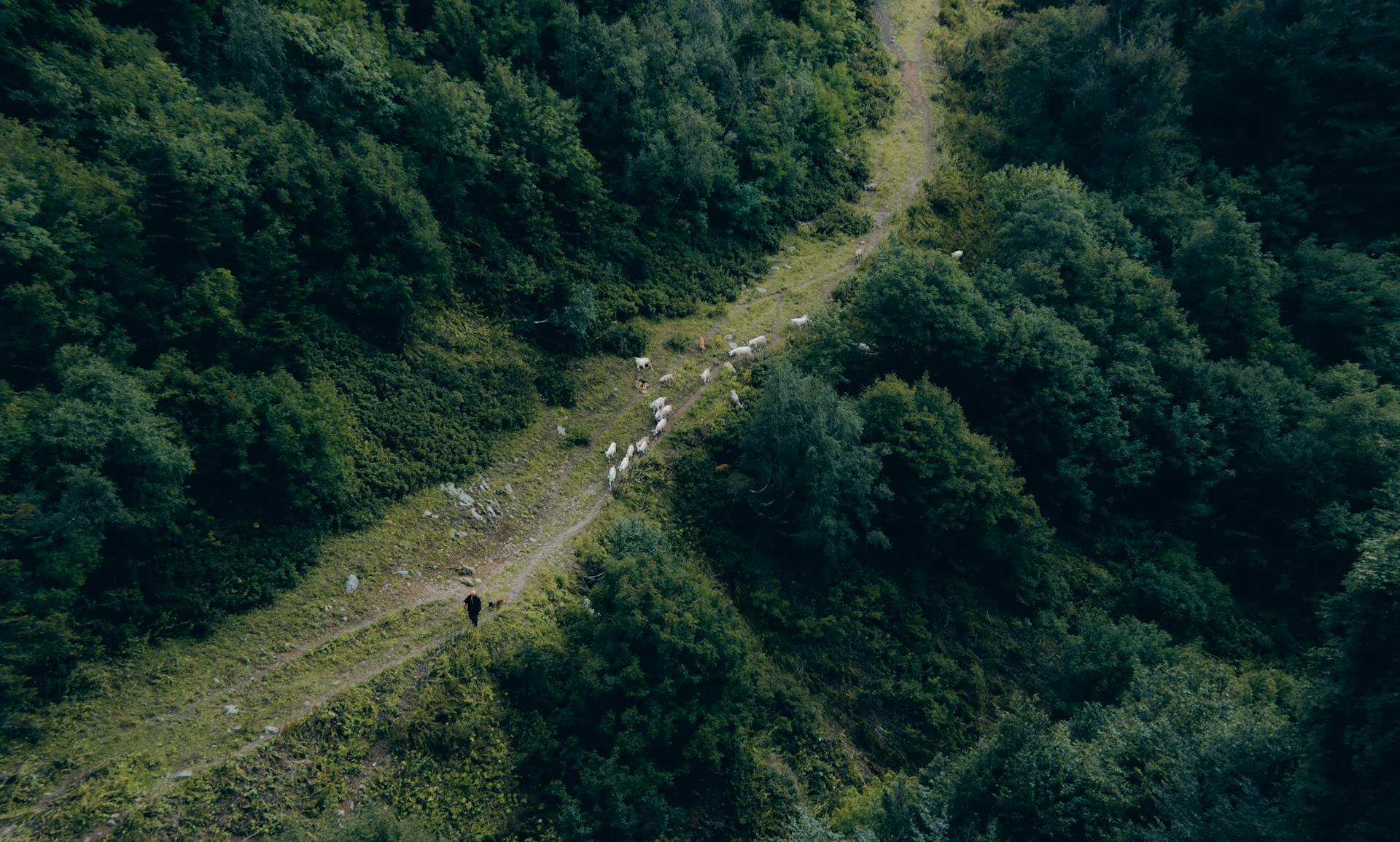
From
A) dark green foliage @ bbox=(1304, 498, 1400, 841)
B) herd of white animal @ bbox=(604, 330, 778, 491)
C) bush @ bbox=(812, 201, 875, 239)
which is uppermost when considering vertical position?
bush @ bbox=(812, 201, 875, 239)

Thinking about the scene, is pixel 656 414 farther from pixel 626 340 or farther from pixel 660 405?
pixel 626 340

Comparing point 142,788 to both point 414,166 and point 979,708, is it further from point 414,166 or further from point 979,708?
point 979,708

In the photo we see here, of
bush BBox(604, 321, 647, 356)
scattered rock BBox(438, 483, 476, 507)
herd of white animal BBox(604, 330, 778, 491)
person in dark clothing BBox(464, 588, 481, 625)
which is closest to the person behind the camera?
person in dark clothing BBox(464, 588, 481, 625)

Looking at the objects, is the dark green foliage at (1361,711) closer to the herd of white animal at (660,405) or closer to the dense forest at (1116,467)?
the dense forest at (1116,467)

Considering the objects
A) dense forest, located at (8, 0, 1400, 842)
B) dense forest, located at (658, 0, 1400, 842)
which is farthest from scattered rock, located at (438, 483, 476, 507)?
dense forest, located at (658, 0, 1400, 842)

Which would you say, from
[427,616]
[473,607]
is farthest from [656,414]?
[427,616]

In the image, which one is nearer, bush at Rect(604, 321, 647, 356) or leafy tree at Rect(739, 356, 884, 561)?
leafy tree at Rect(739, 356, 884, 561)

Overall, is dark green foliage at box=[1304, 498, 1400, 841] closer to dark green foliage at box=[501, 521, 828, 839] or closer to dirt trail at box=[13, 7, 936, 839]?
dark green foliage at box=[501, 521, 828, 839]
